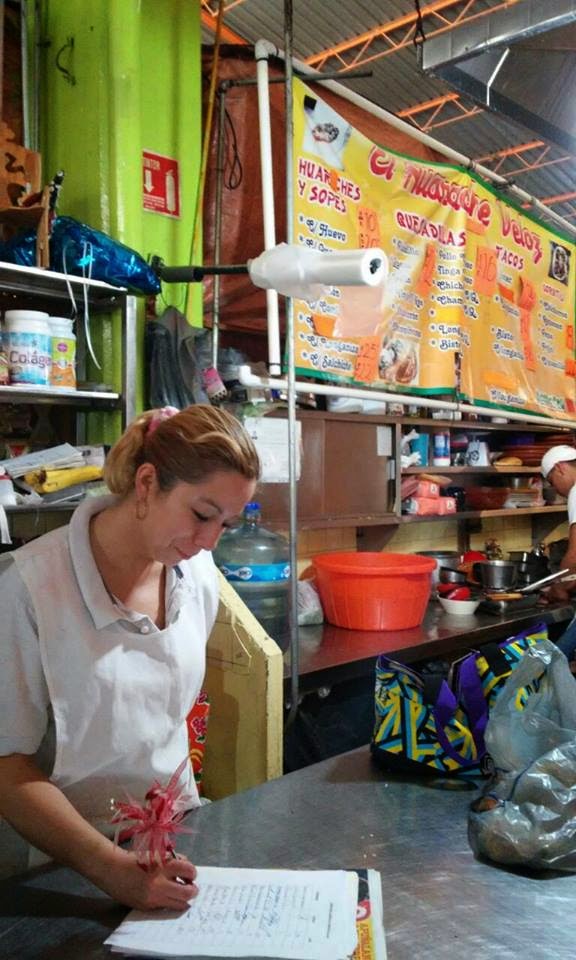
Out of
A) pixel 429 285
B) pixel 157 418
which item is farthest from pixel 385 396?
pixel 157 418

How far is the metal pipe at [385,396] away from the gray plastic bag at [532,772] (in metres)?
1.41

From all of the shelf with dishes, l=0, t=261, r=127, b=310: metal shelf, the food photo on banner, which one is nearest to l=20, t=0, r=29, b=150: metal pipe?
l=0, t=261, r=127, b=310: metal shelf

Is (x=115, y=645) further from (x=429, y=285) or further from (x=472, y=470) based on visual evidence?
(x=472, y=470)

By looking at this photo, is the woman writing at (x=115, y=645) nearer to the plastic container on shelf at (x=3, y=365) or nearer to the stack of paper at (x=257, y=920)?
the stack of paper at (x=257, y=920)

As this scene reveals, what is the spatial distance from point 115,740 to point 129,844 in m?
0.21

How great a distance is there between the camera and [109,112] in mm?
2707

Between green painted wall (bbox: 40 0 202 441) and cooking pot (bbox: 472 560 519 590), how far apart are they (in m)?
2.27

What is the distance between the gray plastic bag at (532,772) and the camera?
1.52 meters

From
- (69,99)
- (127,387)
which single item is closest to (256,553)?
(127,387)

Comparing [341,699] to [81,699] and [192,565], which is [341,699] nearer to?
[192,565]

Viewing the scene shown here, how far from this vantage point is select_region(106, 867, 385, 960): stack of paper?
3.98 feet

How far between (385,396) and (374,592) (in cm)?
92

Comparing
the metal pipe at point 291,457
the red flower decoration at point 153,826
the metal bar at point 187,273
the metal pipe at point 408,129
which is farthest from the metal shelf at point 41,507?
the metal pipe at point 408,129

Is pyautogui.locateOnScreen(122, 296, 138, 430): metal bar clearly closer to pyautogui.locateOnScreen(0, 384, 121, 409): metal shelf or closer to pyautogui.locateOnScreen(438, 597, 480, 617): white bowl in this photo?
pyautogui.locateOnScreen(0, 384, 121, 409): metal shelf
